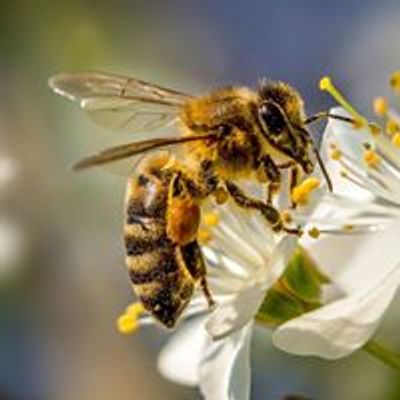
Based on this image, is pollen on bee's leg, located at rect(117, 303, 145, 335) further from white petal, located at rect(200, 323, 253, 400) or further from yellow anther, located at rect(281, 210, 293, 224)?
yellow anther, located at rect(281, 210, 293, 224)

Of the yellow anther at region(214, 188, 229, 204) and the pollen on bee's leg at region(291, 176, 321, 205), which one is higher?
the yellow anther at region(214, 188, 229, 204)

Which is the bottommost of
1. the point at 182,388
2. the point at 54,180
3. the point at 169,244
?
the point at 182,388

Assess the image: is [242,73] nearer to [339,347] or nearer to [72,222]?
[72,222]

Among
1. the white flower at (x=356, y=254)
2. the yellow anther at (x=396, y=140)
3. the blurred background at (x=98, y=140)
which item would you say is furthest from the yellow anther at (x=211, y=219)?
the blurred background at (x=98, y=140)

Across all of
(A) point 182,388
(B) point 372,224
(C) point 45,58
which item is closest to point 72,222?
(C) point 45,58

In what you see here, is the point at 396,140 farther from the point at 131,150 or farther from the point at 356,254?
the point at 131,150

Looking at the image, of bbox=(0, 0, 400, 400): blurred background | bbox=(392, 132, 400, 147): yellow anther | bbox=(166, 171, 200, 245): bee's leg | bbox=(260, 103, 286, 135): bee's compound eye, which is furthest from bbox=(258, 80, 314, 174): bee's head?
bbox=(0, 0, 400, 400): blurred background
